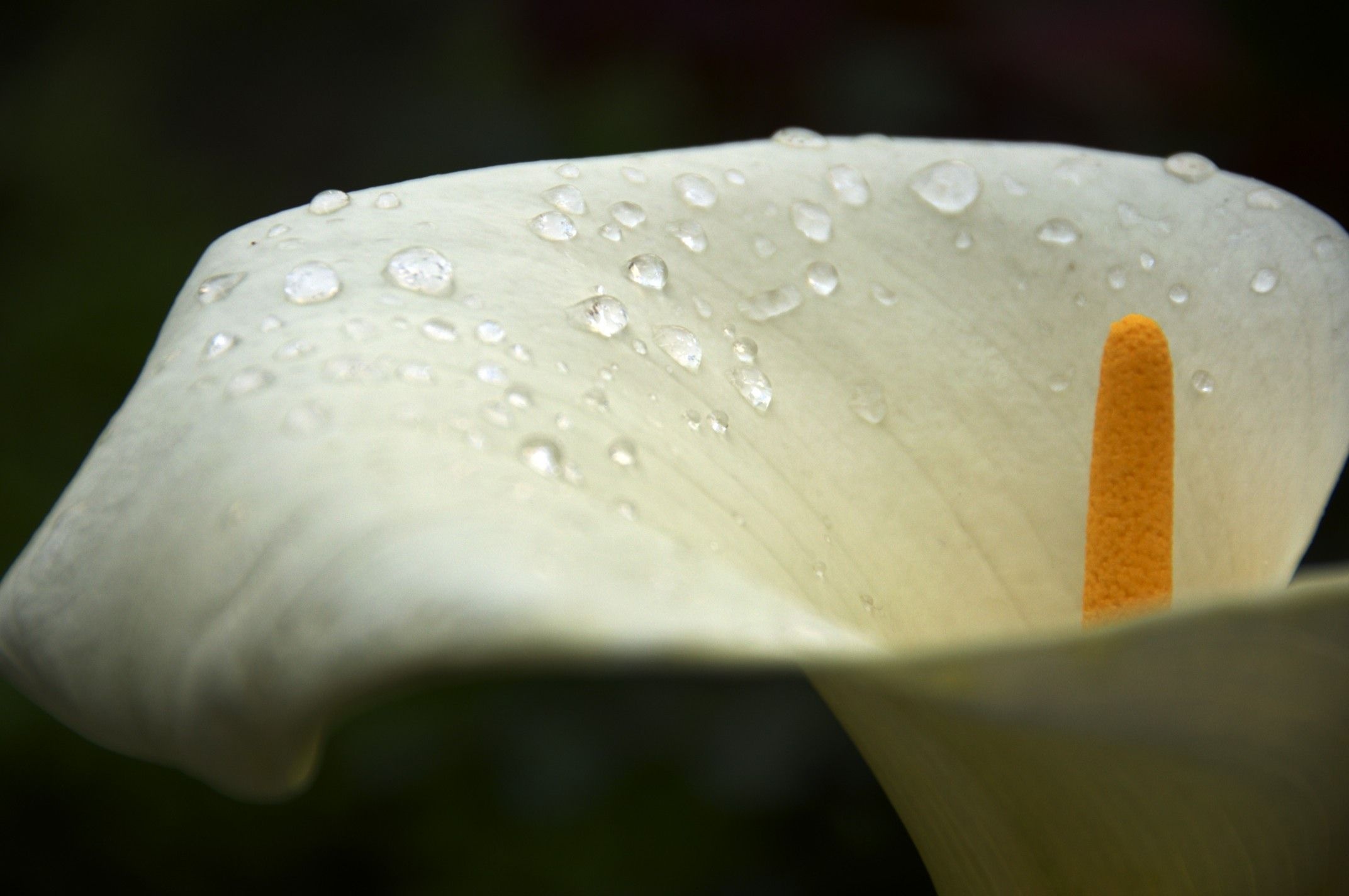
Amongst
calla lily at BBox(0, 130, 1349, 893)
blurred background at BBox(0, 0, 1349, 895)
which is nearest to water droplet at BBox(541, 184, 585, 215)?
calla lily at BBox(0, 130, 1349, 893)

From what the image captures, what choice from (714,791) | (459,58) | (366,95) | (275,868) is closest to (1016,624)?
(714,791)

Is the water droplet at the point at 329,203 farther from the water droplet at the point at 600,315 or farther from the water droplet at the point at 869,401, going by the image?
the water droplet at the point at 869,401

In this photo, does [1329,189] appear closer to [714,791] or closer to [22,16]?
[714,791]

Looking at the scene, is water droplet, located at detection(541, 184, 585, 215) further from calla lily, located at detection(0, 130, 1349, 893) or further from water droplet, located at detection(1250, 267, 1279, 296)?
water droplet, located at detection(1250, 267, 1279, 296)

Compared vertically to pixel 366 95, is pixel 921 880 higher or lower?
lower

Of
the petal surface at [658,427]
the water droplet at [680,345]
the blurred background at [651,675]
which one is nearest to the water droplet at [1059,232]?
the petal surface at [658,427]

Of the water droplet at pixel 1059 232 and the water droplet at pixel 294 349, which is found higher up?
the water droplet at pixel 1059 232
